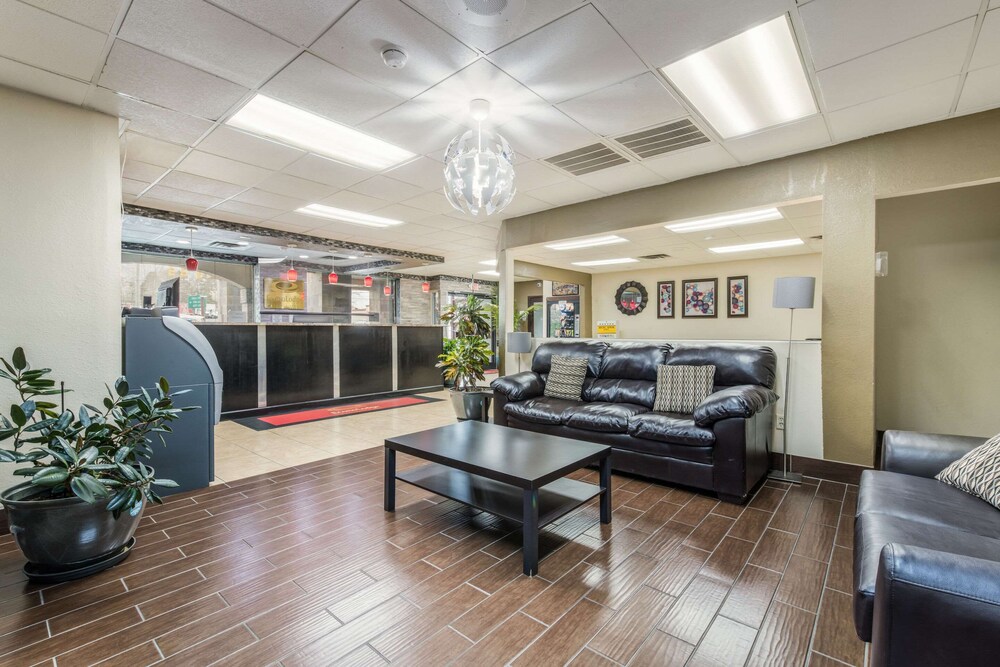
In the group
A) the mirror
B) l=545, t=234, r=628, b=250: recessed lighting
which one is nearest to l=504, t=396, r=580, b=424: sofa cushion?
l=545, t=234, r=628, b=250: recessed lighting

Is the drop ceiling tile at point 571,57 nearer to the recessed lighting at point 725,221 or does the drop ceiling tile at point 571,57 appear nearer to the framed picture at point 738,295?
the recessed lighting at point 725,221

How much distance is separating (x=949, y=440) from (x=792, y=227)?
4.68 meters

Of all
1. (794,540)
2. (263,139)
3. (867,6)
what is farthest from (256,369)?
(867,6)

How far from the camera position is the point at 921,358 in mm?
4250

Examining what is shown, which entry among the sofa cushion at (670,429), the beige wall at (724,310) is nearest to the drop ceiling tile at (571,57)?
the sofa cushion at (670,429)

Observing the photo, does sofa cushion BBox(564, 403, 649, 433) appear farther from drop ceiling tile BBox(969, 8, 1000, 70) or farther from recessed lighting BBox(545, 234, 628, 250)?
recessed lighting BBox(545, 234, 628, 250)

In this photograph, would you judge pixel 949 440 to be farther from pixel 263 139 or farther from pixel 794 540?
pixel 263 139

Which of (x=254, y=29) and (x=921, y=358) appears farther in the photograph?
(x=921, y=358)

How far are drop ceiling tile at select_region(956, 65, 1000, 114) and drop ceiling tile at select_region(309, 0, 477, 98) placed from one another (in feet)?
9.94

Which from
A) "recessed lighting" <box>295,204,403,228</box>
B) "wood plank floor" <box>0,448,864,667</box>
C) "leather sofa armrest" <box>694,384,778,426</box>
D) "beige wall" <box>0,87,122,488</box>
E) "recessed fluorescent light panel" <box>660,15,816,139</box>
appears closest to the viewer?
"wood plank floor" <box>0,448,864,667</box>

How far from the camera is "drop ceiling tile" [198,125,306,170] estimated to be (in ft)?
11.4

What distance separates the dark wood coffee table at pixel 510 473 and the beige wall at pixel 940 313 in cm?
374

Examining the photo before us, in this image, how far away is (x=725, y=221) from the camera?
576cm

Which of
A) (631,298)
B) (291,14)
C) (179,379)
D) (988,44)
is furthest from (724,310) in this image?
(179,379)
